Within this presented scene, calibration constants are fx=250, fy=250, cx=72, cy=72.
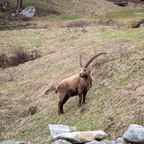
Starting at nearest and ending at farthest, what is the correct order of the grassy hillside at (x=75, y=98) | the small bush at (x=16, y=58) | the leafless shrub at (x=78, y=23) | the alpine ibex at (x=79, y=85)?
the grassy hillside at (x=75, y=98) → the alpine ibex at (x=79, y=85) → the small bush at (x=16, y=58) → the leafless shrub at (x=78, y=23)

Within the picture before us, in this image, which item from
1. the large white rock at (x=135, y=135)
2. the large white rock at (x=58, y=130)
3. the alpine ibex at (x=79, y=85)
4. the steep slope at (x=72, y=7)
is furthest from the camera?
the steep slope at (x=72, y=7)

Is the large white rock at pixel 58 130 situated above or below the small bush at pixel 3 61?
above

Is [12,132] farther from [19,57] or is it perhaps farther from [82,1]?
[82,1]

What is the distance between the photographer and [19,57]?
25203 mm

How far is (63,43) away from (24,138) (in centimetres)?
1906

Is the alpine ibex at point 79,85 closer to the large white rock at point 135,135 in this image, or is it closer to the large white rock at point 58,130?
the large white rock at point 58,130

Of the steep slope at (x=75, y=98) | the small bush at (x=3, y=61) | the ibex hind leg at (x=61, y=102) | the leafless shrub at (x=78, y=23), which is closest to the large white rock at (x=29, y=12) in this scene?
the leafless shrub at (x=78, y=23)

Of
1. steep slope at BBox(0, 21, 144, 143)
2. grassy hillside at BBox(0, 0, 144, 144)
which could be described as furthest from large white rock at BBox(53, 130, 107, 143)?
steep slope at BBox(0, 21, 144, 143)

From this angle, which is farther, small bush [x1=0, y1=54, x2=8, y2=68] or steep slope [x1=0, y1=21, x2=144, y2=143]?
small bush [x1=0, y1=54, x2=8, y2=68]

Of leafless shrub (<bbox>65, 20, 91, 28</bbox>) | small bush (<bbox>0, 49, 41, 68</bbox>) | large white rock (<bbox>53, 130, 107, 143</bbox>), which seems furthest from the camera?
leafless shrub (<bbox>65, 20, 91, 28</bbox>)

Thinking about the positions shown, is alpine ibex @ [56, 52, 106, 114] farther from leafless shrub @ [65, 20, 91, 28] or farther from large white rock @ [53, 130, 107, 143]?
leafless shrub @ [65, 20, 91, 28]

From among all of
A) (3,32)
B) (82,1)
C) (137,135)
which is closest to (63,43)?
(3,32)

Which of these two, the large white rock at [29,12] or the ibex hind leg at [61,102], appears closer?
the ibex hind leg at [61,102]

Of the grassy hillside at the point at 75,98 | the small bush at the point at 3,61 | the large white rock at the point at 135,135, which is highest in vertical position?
the large white rock at the point at 135,135
